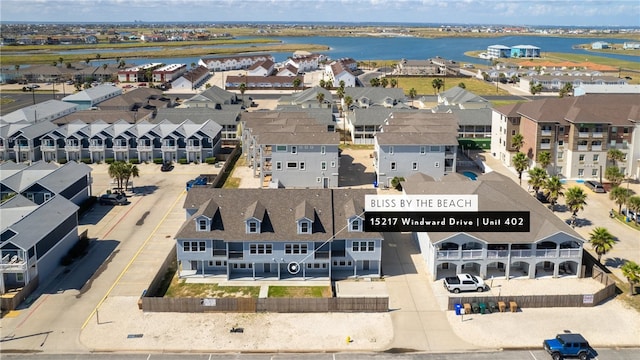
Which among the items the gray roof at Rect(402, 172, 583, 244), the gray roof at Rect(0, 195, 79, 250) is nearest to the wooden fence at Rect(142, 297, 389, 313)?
the gray roof at Rect(402, 172, 583, 244)

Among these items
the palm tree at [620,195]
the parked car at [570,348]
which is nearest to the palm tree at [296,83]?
the palm tree at [620,195]

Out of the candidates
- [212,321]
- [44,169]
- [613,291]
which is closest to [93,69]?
[44,169]

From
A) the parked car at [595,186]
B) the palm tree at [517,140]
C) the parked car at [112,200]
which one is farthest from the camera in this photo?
the palm tree at [517,140]

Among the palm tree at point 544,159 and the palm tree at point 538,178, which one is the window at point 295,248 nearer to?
the palm tree at point 538,178

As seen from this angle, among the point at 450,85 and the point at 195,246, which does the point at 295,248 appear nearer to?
the point at 195,246

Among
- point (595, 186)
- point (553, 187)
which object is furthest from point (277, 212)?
point (595, 186)

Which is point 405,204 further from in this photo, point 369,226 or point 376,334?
point 376,334
